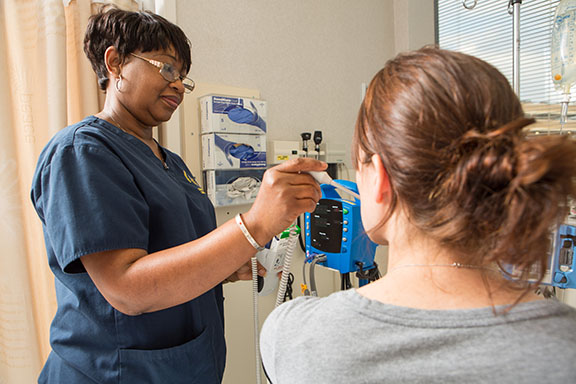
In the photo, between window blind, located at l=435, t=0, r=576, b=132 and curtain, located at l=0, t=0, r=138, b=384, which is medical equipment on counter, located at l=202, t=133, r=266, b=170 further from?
window blind, located at l=435, t=0, r=576, b=132

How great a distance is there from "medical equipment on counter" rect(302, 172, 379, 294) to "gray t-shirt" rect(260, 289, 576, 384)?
0.71 meters

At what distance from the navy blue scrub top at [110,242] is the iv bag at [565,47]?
171 cm

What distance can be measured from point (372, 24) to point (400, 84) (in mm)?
2521

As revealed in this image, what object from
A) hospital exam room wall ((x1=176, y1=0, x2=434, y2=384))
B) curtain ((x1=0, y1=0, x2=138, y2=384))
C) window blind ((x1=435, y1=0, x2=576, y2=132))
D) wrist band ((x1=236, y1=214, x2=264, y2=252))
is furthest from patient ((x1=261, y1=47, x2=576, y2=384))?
window blind ((x1=435, y1=0, x2=576, y2=132))

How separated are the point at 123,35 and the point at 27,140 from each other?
690 millimetres

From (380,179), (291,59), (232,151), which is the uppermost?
(291,59)

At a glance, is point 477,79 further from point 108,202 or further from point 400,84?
point 108,202

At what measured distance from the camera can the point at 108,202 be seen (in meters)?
0.79

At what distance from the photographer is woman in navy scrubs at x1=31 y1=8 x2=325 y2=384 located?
779mm

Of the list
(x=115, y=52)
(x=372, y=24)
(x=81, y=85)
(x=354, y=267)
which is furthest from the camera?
(x=372, y=24)

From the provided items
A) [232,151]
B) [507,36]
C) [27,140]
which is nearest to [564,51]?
[507,36]

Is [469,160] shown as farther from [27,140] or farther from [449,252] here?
[27,140]

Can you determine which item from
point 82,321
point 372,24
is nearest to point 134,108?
point 82,321

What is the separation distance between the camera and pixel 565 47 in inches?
64.1
